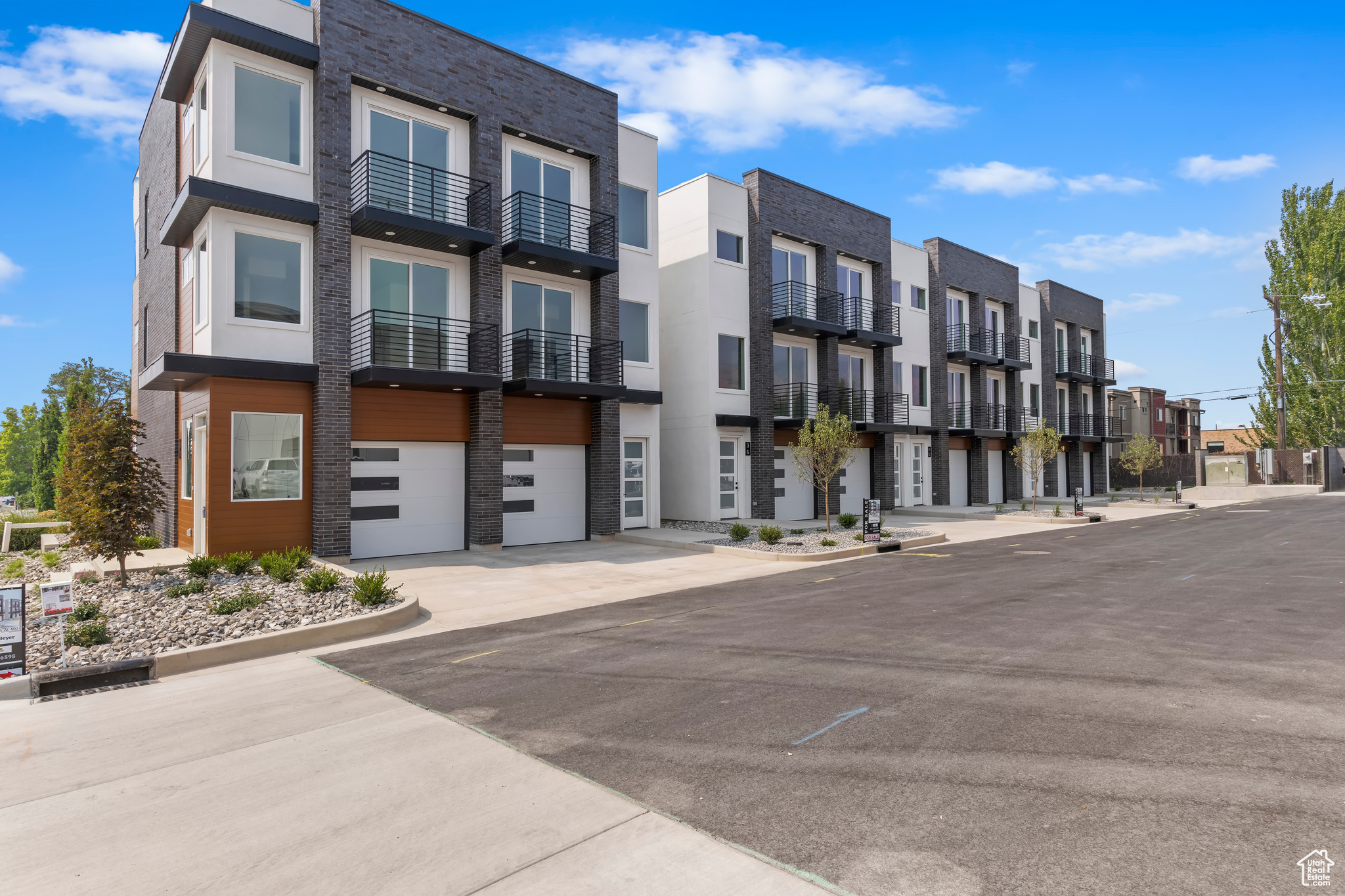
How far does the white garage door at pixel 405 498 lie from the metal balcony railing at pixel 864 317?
1632 cm

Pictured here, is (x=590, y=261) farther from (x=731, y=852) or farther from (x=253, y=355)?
(x=731, y=852)

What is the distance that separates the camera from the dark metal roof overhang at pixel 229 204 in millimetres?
14180

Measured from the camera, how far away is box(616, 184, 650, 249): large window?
21.7 m

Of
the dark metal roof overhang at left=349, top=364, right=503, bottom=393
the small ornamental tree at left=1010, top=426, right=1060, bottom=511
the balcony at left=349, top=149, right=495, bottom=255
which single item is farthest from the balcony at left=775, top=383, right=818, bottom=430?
the balcony at left=349, top=149, right=495, bottom=255

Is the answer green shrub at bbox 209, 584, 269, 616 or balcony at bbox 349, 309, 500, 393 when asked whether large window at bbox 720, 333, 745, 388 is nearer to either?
balcony at bbox 349, 309, 500, 393

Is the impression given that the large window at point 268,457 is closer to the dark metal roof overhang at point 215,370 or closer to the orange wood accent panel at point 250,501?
the orange wood accent panel at point 250,501

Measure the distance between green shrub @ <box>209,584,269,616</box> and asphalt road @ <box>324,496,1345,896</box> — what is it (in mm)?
2453

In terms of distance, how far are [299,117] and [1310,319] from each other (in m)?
60.1

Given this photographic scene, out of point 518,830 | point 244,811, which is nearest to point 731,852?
point 518,830

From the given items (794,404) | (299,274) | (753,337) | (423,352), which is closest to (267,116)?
(299,274)

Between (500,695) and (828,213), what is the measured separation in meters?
24.8

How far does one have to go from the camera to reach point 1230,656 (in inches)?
301

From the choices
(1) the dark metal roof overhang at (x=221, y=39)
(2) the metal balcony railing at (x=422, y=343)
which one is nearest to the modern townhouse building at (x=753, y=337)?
(2) the metal balcony railing at (x=422, y=343)

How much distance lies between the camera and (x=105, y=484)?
1161 cm
